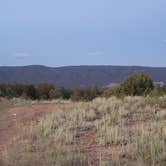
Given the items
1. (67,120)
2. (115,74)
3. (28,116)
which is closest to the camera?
(67,120)

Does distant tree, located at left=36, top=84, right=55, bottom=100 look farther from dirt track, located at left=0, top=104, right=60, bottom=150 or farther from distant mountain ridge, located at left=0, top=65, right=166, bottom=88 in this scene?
dirt track, located at left=0, top=104, right=60, bottom=150

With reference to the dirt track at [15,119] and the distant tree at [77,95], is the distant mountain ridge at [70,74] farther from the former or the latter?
the dirt track at [15,119]

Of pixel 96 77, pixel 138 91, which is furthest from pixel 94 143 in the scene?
pixel 96 77

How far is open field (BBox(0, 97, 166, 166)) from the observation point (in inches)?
417

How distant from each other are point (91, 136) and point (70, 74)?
75.1 metres

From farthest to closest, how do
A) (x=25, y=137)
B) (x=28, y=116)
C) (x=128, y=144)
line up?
(x=28, y=116), (x=25, y=137), (x=128, y=144)

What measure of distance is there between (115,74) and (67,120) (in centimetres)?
7104

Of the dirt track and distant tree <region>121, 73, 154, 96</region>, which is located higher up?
distant tree <region>121, 73, 154, 96</region>

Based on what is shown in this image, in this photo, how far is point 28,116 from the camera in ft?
66.2

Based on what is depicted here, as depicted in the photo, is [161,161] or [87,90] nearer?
[161,161]

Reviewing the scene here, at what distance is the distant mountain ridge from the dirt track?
6054 cm

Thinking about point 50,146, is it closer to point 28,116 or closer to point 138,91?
point 28,116

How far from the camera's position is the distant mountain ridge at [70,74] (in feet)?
279

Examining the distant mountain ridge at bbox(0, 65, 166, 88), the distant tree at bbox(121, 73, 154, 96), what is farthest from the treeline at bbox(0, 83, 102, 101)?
the distant mountain ridge at bbox(0, 65, 166, 88)
